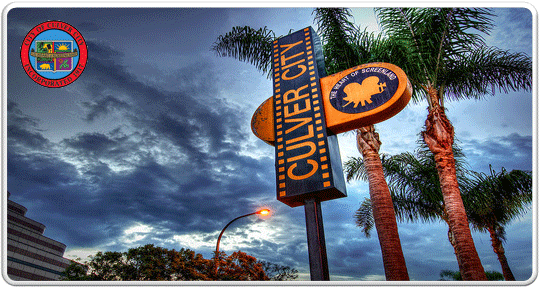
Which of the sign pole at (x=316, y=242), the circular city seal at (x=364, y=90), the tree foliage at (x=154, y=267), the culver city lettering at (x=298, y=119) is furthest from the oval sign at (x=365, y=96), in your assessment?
the tree foliage at (x=154, y=267)

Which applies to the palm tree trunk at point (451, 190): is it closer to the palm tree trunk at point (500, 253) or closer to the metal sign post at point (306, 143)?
the metal sign post at point (306, 143)

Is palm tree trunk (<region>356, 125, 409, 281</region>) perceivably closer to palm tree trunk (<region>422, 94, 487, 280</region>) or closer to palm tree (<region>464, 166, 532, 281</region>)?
palm tree trunk (<region>422, 94, 487, 280</region>)

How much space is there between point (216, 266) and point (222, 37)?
906cm

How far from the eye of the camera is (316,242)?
203 inches

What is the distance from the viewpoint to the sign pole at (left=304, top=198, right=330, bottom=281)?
4.93 m

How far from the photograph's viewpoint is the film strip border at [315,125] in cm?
555

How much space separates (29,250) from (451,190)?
63.0 m

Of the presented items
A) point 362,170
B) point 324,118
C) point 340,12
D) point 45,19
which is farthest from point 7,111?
point 362,170

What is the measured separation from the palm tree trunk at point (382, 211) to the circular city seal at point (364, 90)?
15.2 ft

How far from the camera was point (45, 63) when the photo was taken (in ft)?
21.5

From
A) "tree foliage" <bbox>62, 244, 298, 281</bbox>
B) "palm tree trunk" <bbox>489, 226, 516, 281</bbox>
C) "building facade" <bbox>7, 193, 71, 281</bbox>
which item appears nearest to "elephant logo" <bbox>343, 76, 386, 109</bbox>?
"tree foliage" <bbox>62, 244, 298, 281</bbox>

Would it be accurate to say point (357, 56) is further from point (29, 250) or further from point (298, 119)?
point (29, 250)

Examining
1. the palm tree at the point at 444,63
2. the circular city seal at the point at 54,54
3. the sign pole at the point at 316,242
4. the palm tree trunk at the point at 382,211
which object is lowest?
the sign pole at the point at 316,242
